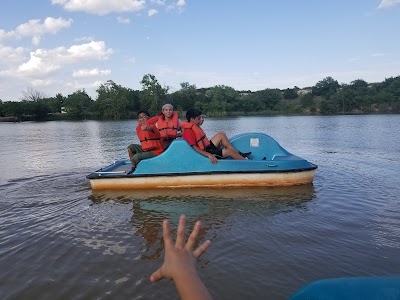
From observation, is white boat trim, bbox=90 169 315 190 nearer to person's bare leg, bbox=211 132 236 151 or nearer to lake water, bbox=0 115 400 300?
lake water, bbox=0 115 400 300

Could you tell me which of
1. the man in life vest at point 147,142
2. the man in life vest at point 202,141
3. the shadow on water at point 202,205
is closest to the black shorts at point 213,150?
the man in life vest at point 202,141

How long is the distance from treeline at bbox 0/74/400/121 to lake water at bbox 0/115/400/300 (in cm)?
5351

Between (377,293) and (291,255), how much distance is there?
234 cm

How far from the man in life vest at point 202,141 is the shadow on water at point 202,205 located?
0.69 metres

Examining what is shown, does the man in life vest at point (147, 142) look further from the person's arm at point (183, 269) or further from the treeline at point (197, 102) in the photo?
the treeline at point (197, 102)

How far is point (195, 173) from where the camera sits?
6.11 metres

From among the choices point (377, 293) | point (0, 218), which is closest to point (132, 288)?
point (377, 293)

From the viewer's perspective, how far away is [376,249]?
11.7 feet

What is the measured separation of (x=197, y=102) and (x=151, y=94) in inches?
441

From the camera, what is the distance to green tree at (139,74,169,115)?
6203 cm

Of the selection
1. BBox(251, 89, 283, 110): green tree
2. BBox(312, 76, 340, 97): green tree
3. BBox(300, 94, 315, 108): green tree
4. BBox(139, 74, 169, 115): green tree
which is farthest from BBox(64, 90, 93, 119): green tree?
BBox(312, 76, 340, 97): green tree

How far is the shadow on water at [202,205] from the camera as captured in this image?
4258 millimetres

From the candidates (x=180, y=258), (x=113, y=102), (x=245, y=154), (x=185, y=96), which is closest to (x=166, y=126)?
(x=245, y=154)

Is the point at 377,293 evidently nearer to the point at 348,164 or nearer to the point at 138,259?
the point at 138,259
